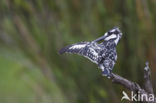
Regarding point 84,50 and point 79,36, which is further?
point 79,36

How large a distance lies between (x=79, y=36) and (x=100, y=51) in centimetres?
52

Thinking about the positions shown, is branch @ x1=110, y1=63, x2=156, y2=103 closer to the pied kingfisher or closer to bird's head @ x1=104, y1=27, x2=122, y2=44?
the pied kingfisher

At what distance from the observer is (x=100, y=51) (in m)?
0.78

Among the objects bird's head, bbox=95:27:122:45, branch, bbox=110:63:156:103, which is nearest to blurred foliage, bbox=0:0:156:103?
bird's head, bbox=95:27:122:45

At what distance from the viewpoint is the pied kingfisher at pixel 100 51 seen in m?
0.73

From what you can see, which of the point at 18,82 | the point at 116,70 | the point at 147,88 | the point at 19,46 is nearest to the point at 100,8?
the point at 116,70

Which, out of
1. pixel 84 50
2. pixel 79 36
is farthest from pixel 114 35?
pixel 79 36

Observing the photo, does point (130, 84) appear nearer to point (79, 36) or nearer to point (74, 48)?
point (74, 48)

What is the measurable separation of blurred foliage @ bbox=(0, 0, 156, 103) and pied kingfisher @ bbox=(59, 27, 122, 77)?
343 mm

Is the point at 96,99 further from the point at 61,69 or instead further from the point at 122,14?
the point at 122,14

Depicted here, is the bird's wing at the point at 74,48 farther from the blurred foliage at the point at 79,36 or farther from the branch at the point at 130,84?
the blurred foliage at the point at 79,36

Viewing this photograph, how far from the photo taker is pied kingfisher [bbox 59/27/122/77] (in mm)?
733

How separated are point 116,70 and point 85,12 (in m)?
0.21

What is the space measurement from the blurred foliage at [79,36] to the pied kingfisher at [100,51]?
0.34 m
